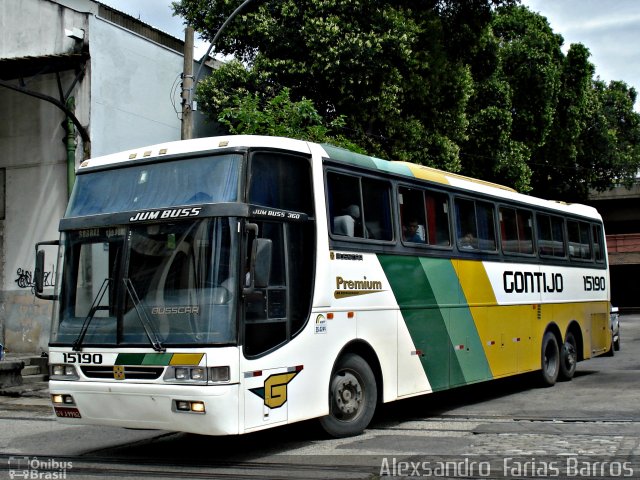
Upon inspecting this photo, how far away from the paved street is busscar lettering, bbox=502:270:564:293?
177 centimetres

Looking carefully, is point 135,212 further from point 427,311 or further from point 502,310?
point 502,310

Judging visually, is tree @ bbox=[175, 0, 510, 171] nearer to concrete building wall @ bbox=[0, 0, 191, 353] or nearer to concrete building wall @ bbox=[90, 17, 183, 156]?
concrete building wall @ bbox=[90, 17, 183, 156]

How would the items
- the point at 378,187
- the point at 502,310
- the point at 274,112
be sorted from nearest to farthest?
the point at 378,187
the point at 502,310
the point at 274,112

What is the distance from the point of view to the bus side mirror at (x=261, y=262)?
7.81 meters

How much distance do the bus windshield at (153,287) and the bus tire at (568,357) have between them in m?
9.20

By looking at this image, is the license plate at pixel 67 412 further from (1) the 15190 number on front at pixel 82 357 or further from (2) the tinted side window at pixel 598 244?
(2) the tinted side window at pixel 598 244

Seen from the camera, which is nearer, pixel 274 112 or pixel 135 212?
pixel 135 212

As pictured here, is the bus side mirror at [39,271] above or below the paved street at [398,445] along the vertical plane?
above

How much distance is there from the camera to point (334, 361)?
355 inches

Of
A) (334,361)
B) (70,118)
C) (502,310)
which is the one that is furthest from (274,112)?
(334,361)

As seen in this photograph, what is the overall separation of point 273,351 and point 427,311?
3307 mm

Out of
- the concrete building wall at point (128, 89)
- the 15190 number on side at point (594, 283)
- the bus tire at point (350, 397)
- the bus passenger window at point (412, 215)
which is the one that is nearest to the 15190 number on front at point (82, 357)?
the bus tire at point (350, 397)

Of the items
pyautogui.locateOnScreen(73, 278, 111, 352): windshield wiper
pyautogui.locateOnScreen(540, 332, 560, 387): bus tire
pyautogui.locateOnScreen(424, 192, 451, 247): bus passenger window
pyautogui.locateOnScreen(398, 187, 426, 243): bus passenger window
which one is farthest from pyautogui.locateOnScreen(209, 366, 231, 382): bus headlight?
pyautogui.locateOnScreen(540, 332, 560, 387): bus tire

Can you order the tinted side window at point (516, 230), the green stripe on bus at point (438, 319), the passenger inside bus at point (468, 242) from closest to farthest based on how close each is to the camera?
the green stripe on bus at point (438, 319), the passenger inside bus at point (468, 242), the tinted side window at point (516, 230)
